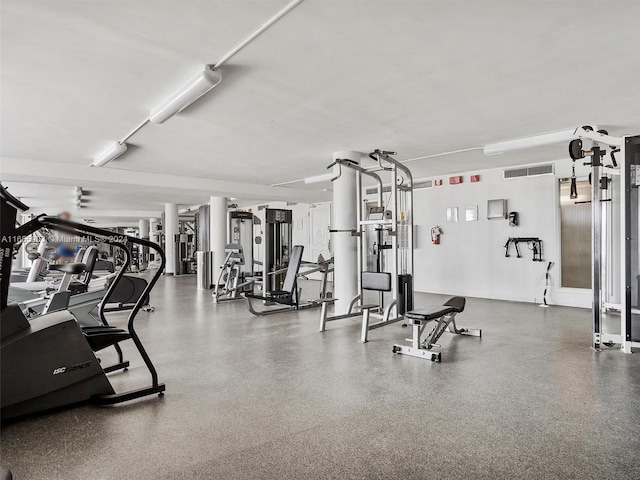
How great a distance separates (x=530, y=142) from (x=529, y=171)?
1978mm

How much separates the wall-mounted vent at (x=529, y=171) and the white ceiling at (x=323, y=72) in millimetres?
1852

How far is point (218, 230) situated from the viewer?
1037cm

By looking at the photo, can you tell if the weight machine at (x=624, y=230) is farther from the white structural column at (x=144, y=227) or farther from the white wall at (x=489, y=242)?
the white structural column at (x=144, y=227)

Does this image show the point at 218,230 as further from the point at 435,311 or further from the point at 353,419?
the point at 353,419

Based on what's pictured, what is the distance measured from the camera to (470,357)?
3.96 metres

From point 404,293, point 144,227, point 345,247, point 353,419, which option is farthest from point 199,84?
point 144,227

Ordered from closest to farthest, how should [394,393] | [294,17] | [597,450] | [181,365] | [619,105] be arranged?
[597,450] < [294,17] < [394,393] < [181,365] < [619,105]

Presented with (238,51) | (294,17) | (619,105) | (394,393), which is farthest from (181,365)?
(619,105)

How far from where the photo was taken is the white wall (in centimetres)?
707

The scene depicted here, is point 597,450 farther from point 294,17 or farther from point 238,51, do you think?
point 238,51

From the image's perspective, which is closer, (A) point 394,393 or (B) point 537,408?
(B) point 537,408

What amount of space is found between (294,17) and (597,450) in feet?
10.2

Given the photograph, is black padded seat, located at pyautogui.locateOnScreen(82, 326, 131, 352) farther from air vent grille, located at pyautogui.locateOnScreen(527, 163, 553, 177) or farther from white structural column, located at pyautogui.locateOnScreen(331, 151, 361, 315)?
air vent grille, located at pyautogui.locateOnScreen(527, 163, 553, 177)

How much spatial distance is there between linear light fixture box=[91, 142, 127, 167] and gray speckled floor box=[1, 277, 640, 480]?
3.01 m
